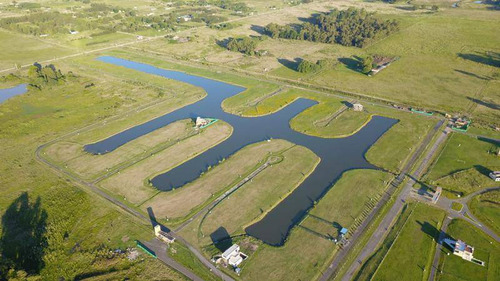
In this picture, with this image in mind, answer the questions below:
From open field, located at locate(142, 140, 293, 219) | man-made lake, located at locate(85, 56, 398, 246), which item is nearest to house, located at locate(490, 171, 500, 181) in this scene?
man-made lake, located at locate(85, 56, 398, 246)

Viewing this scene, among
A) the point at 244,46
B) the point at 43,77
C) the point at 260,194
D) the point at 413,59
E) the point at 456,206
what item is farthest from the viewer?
the point at 244,46

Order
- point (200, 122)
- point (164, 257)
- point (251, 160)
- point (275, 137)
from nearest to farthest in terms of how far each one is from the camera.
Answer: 1. point (164, 257)
2. point (251, 160)
3. point (275, 137)
4. point (200, 122)

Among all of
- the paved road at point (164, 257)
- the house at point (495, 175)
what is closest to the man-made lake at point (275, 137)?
the paved road at point (164, 257)

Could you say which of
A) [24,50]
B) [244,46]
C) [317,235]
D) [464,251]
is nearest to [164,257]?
[317,235]

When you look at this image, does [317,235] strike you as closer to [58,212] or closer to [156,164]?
[156,164]

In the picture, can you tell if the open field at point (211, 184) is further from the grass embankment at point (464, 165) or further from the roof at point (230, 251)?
the grass embankment at point (464, 165)

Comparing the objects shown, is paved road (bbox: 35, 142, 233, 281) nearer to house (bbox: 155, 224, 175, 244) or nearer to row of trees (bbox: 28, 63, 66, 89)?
house (bbox: 155, 224, 175, 244)

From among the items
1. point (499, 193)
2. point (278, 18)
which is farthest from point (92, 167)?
point (278, 18)
